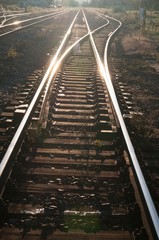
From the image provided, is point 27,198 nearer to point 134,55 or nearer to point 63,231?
point 63,231

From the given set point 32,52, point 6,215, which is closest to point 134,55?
point 32,52

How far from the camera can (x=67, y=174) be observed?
4.88 meters

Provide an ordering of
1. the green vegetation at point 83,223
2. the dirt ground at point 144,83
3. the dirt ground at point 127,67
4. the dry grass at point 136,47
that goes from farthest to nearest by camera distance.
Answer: the dry grass at point 136,47 < the dirt ground at point 127,67 < the dirt ground at point 144,83 < the green vegetation at point 83,223

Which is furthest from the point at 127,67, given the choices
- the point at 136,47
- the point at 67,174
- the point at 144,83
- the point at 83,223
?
the point at 83,223

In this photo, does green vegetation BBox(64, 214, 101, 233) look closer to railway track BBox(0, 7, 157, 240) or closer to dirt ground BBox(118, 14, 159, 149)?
railway track BBox(0, 7, 157, 240)

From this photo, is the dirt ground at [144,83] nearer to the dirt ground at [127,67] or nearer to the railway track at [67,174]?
the dirt ground at [127,67]

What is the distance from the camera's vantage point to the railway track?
3.84m

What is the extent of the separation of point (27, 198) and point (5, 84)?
5801 mm

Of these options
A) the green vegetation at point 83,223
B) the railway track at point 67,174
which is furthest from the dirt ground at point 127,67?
the green vegetation at point 83,223

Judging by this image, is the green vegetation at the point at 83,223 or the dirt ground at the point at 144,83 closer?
the green vegetation at the point at 83,223

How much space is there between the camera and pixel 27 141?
223 inches

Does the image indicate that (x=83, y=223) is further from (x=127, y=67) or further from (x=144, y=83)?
(x=127, y=67)

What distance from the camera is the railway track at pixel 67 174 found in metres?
3.84

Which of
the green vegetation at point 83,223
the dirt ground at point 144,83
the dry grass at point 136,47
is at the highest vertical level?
the green vegetation at point 83,223
